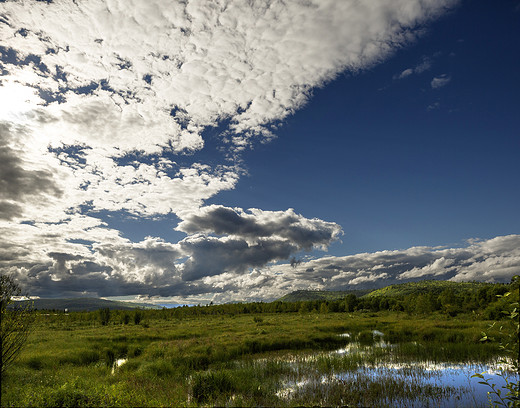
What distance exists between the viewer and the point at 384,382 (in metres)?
19.5

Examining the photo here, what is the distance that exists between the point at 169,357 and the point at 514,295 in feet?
88.2

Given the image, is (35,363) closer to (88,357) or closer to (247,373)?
(88,357)

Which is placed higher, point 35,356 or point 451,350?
point 35,356

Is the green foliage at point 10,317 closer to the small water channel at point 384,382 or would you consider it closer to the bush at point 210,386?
the bush at point 210,386

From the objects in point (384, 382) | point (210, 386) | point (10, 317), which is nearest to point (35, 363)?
point (10, 317)

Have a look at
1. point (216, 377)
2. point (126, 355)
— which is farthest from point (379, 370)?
point (126, 355)

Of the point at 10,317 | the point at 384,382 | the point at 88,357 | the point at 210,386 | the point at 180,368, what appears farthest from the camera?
the point at 88,357

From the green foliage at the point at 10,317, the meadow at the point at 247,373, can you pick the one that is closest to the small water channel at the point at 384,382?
the meadow at the point at 247,373

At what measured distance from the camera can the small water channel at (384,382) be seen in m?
16.5

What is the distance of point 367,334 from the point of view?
46.8 m

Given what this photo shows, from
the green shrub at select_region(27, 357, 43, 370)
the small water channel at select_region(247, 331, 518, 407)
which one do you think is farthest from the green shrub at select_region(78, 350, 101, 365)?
Answer: the small water channel at select_region(247, 331, 518, 407)

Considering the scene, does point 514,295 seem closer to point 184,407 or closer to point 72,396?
point 184,407

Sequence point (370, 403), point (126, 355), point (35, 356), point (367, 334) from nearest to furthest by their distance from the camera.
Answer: point (370, 403), point (35, 356), point (126, 355), point (367, 334)

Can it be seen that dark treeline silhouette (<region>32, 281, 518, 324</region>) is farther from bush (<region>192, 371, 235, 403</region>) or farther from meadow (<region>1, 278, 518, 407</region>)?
bush (<region>192, 371, 235, 403</region>)
